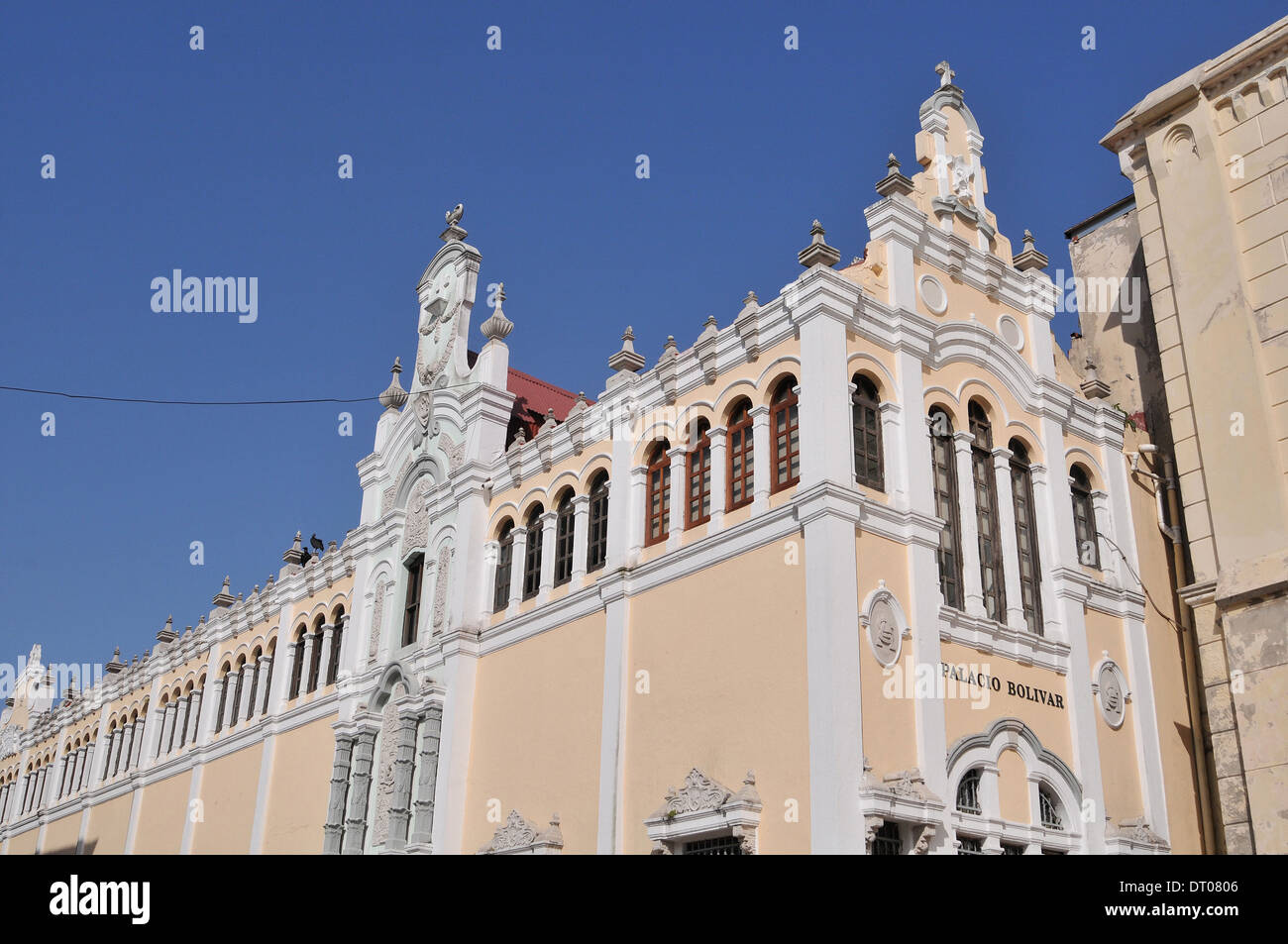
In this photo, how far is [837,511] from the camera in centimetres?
1667

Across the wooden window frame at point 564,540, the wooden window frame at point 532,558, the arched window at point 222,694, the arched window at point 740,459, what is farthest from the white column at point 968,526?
the arched window at point 222,694

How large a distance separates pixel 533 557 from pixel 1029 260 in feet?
34.6

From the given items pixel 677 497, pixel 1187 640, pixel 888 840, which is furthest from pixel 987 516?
pixel 888 840

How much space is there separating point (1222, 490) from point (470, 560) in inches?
534

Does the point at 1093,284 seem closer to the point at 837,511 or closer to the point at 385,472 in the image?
the point at 837,511

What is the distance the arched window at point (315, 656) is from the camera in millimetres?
29719

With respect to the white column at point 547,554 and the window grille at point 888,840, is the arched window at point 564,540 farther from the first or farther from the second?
the window grille at point 888,840

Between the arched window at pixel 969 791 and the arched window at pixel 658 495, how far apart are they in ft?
19.4

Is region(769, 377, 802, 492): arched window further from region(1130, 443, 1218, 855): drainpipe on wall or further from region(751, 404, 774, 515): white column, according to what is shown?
region(1130, 443, 1218, 855): drainpipe on wall

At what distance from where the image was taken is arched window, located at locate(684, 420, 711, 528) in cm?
1958

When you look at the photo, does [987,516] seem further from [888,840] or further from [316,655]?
[316,655]

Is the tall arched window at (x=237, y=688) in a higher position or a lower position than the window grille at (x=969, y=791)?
higher
